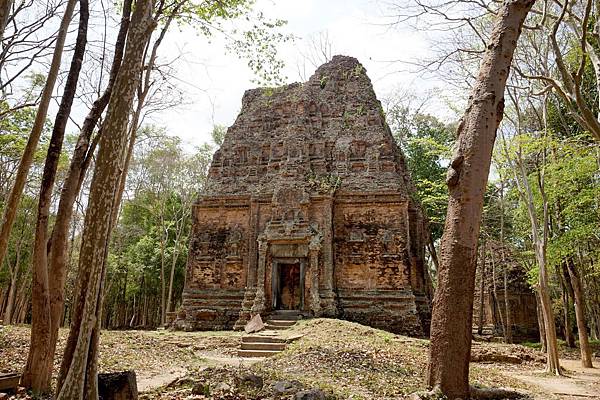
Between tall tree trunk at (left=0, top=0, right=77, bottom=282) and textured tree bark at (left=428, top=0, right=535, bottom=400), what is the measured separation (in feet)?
21.8

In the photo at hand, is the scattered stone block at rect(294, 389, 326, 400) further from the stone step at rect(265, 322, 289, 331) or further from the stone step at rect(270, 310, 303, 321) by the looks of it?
the stone step at rect(270, 310, 303, 321)

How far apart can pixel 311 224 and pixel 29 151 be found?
507 inches

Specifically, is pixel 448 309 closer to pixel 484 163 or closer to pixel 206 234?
pixel 484 163

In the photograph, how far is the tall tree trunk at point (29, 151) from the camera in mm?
7027

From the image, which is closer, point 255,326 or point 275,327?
point 255,326

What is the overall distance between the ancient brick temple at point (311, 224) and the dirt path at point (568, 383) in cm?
563

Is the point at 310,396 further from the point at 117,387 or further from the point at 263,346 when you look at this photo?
the point at 263,346

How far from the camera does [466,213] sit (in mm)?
5344

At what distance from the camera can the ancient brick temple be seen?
17.8 meters

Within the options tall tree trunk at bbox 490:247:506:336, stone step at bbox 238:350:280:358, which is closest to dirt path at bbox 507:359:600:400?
stone step at bbox 238:350:280:358

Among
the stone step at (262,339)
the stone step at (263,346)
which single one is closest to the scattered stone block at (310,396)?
the stone step at (263,346)

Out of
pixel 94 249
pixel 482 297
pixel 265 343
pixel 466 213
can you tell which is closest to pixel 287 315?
pixel 265 343

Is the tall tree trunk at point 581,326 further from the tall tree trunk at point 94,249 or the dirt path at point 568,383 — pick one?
the tall tree trunk at point 94,249

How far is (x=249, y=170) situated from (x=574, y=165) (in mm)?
13817
